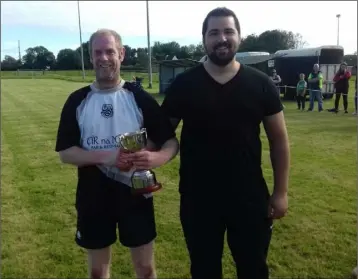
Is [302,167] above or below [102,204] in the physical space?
below

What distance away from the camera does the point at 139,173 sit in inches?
103

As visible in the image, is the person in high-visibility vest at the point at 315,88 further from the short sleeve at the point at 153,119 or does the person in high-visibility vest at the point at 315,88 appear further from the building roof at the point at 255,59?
the short sleeve at the point at 153,119

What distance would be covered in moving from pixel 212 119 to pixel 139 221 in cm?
81

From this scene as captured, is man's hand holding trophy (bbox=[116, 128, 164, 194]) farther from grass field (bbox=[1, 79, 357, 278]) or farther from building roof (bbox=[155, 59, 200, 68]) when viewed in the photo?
building roof (bbox=[155, 59, 200, 68])

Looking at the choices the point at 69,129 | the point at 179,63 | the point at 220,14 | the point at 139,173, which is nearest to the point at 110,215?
the point at 139,173

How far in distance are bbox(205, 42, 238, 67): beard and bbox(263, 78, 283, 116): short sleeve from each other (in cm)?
27

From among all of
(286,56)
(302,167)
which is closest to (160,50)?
(286,56)

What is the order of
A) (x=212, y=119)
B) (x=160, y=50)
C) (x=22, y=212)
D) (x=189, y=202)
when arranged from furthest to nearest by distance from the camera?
(x=160, y=50)
(x=22, y=212)
(x=189, y=202)
(x=212, y=119)

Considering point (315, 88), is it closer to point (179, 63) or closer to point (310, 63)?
point (310, 63)

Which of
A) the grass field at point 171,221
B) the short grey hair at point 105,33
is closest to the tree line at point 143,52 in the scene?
the grass field at point 171,221

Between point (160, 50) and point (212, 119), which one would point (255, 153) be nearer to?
point (212, 119)

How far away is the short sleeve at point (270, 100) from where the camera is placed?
2.62 meters

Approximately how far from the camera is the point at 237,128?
2.62 metres

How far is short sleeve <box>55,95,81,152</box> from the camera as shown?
8.82ft
